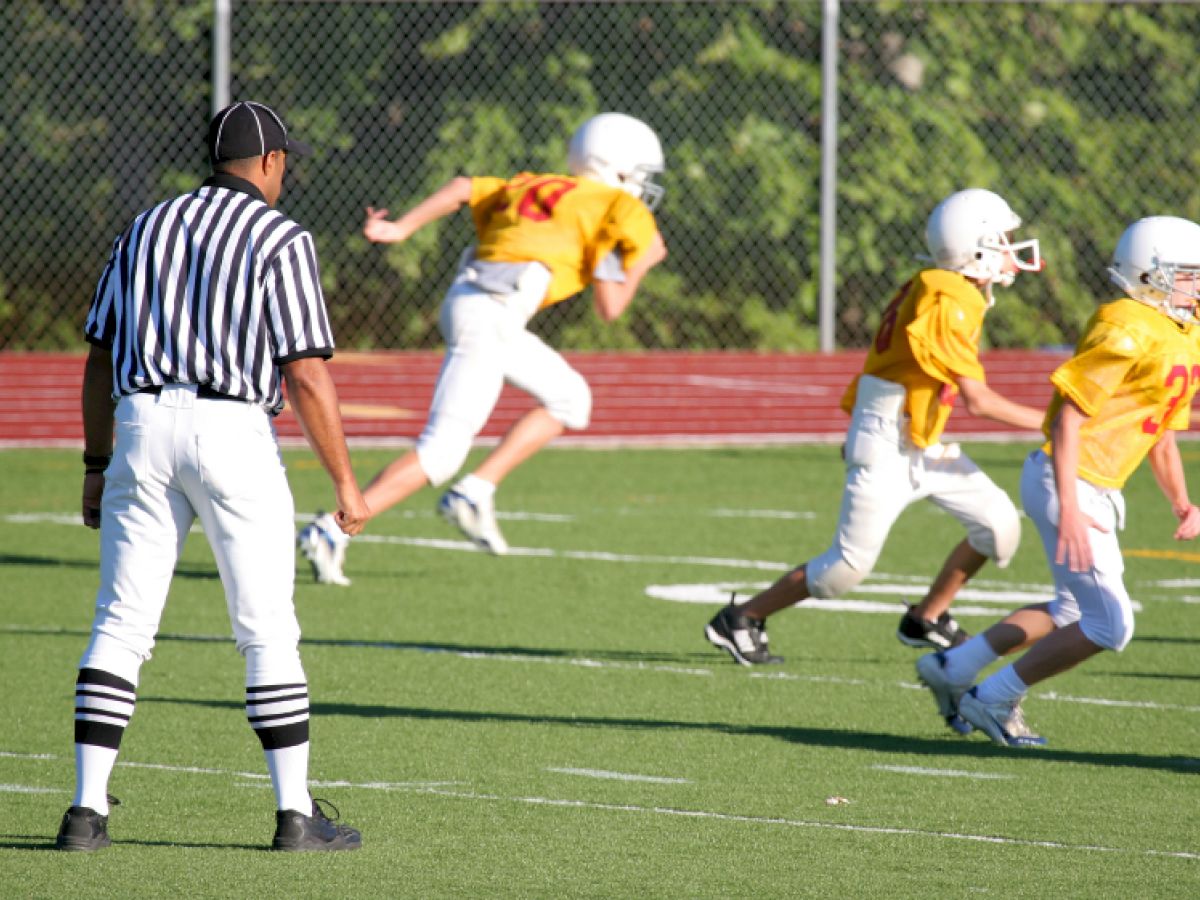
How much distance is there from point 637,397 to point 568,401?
24.1 feet

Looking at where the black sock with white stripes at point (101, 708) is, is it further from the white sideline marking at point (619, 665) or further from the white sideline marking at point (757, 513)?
the white sideline marking at point (757, 513)

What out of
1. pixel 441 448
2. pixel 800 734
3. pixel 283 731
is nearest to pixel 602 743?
pixel 800 734

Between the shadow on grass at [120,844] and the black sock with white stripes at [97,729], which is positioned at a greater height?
the black sock with white stripes at [97,729]

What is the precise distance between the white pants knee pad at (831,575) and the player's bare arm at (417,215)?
2.29 meters

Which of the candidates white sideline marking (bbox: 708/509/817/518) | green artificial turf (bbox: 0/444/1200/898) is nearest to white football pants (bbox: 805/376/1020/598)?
green artificial turf (bbox: 0/444/1200/898)

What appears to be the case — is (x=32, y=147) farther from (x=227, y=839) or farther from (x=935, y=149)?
(x=227, y=839)

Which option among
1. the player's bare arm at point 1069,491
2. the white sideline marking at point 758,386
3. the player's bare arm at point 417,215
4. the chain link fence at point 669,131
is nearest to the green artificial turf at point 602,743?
the player's bare arm at point 1069,491

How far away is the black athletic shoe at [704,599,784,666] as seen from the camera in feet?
24.9

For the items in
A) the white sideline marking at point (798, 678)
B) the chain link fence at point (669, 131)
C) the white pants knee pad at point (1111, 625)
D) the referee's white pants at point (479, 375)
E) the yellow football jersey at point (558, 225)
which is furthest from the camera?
the chain link fence at point (669, 131)

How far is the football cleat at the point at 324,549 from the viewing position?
939cm

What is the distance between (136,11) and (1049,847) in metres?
15.2

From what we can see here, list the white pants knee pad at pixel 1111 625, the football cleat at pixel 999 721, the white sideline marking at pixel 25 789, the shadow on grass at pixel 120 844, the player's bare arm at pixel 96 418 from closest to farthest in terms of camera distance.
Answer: the shadow on grass at pixel 120 844 < the player's bare arm at pixel 96 418 < the white sideline marking at pixel 25 789 < the white pants knee pad at pixel 1111 625 < the football cleat at pixel 999 721

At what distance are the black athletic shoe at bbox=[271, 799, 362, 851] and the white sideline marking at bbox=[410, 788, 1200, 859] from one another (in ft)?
2.22

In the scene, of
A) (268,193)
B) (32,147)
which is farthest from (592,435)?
(268,193)
